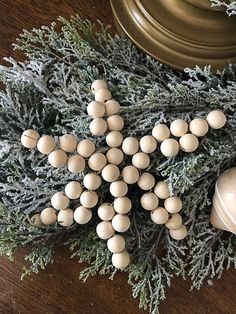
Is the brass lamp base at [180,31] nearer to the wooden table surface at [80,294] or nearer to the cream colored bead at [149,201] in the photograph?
the cream colored bead at [149,201]

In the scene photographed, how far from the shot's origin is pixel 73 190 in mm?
747

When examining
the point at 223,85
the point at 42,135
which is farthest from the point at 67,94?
the point at 223,85

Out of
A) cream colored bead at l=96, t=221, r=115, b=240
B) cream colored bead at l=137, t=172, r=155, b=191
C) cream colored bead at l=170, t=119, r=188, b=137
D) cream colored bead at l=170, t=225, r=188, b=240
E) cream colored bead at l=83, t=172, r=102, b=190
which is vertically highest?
cream colored bead at l=170, t=119, r=188, b=137

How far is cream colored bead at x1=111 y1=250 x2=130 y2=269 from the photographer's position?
0.76 meters

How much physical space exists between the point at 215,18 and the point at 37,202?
34cm

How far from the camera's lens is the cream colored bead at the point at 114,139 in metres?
0.75

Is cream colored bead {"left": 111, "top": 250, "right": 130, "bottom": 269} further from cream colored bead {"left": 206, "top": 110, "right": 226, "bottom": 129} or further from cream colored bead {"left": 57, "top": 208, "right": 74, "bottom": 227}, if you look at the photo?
cream colored bead {"left": 206, "top": 110, "right": 226, "bottom": 129}

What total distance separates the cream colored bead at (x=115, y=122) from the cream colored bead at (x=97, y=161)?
0.13ft

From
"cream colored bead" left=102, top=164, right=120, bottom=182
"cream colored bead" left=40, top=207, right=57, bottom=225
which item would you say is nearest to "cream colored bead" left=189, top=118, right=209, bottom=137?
"cream colored bead" left=102, top=164, right=120, bottom=182

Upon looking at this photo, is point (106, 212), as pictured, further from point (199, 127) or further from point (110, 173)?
point (199, 127)

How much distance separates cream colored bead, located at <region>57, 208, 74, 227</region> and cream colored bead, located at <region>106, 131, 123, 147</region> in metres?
0.10

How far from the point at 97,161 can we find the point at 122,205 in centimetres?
7

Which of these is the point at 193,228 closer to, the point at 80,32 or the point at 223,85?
the point at 223,85

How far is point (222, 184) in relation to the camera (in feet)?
2.49
